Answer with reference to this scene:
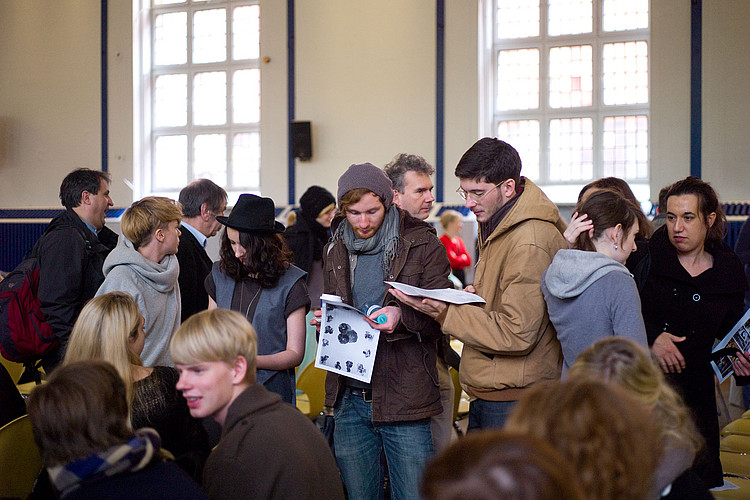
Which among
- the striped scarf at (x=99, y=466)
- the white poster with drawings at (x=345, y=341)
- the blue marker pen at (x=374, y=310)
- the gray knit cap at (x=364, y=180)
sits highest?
the gray knit cap at (x=364, y=180)

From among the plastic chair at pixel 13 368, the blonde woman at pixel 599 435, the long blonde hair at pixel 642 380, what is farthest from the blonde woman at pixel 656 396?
the plastic chair at pixel 13 368

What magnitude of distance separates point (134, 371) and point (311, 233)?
13.7 feet

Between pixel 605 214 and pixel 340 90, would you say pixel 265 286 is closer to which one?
pixel 605 214

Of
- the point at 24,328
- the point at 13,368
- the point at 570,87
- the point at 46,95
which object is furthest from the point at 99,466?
the point at 46,95

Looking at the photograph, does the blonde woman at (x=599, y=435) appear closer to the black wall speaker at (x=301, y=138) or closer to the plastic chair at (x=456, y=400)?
the plastic chair at (x=456, y=400)

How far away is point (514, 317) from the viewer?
2.46 m

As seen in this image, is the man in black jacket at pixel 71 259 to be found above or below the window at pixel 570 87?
below

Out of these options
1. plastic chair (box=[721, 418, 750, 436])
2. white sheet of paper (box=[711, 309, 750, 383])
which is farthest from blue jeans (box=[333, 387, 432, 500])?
plastic chair (box=[721, 418, 750, 436])

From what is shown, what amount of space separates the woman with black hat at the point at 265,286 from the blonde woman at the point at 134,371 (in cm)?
42

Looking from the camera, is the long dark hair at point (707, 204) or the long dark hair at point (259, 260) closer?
the long dark hair at point (259, 260)

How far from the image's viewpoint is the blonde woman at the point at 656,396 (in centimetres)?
158

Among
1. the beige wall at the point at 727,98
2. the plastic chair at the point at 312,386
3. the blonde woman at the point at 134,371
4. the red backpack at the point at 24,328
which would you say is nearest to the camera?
the blonde woman at the point at 134,371

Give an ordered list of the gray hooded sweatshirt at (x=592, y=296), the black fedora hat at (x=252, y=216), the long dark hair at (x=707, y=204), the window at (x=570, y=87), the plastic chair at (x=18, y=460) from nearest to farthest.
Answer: the gray hooded sweatshirt at (x=592, y=296)
the plastic chair at (x=18, y=460)
the black fedora hat at (x=252, y=216)
the long dark hair at (x=707, y=204)
the window at (x=570, y=87)

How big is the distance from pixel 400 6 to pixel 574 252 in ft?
27.0
